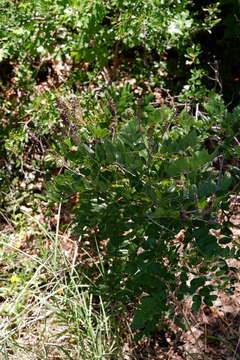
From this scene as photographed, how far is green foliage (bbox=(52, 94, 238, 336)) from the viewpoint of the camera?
7.72 feet

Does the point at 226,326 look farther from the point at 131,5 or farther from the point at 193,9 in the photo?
the point at 193,9

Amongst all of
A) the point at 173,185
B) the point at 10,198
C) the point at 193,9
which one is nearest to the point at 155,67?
the point at 193,9

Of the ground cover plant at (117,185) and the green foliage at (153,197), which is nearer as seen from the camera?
the green foliage at (153,197)

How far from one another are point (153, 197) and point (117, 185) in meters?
0.26

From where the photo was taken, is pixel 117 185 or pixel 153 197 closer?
pixel 153 197

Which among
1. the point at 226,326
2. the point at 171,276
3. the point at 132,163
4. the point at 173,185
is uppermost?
the point at 132,163

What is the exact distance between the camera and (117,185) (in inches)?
101

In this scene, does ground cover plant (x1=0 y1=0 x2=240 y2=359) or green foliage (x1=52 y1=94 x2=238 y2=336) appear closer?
green foliage (x1=52 y1=94 x2=238 y2=336)

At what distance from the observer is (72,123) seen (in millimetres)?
2762

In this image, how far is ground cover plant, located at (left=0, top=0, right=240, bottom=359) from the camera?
2.47m

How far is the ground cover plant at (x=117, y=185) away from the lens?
8.12 feet

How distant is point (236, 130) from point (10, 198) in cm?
239

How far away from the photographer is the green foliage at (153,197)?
7.72ft

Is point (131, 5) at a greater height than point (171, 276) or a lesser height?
greater
